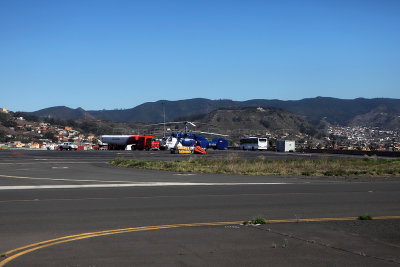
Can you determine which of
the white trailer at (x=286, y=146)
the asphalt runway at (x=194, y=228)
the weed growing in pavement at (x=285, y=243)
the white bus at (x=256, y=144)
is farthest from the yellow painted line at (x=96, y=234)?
the white bus at (x=256, y=144)

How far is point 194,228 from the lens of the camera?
10906 millimetres

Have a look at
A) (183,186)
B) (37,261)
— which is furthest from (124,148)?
(37,261)

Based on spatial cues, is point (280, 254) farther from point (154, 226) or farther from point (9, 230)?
point (9, 230)

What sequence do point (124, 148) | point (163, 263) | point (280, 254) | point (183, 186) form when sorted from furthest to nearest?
point (124, 148)
point (183, 186)
point (280, 254)
point (163, 263)

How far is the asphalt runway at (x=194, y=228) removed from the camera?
8141mm

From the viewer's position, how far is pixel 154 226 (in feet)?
36.6

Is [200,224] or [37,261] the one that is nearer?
[37,261]

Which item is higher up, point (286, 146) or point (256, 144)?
point (256, 144)

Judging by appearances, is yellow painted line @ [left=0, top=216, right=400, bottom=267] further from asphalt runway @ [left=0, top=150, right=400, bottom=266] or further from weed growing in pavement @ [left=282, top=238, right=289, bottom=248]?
weed growing in pavement @ [left=282, top=238, right=289, bottom=248]

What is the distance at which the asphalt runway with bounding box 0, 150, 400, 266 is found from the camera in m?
8.14

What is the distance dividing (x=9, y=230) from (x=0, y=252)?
2.22 meters

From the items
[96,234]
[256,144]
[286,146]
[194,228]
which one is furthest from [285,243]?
[256,144]

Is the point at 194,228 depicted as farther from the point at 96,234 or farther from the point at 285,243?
the point at 285,243

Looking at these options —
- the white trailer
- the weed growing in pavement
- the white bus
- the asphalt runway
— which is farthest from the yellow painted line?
the white bus
